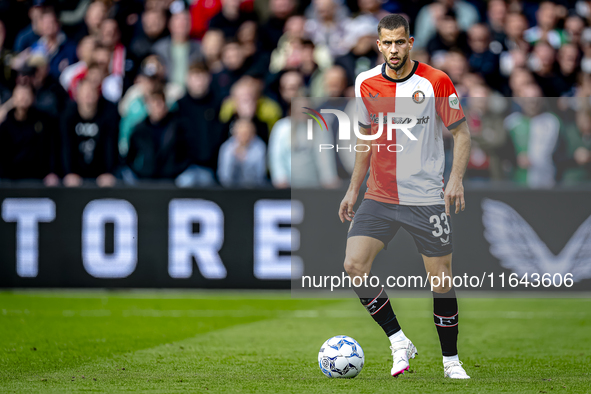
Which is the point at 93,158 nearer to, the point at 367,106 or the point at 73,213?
the point at 73,213

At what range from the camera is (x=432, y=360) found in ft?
20.4

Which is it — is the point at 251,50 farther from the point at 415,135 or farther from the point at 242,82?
the point at 415,135

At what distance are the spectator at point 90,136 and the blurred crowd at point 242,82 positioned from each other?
0.02 m

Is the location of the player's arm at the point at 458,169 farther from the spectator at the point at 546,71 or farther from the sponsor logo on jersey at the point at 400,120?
the spectator at the point at 546,71

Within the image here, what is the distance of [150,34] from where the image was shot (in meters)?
11.7

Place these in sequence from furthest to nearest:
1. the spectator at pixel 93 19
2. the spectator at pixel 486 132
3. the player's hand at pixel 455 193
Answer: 1. the spectator at pixel 93 19
2. the spectator at pixel 486 132
3. the player's hand at pixel 455 193

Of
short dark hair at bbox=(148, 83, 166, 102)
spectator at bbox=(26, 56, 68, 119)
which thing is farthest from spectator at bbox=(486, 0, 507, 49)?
spectator at bbox=(26, 56, 68, 119)

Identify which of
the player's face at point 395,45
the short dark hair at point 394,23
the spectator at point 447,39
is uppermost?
the spectator at point 447,39

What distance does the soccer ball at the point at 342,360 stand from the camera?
5.33m

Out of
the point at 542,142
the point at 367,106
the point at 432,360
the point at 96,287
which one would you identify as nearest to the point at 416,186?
the point at 367,106

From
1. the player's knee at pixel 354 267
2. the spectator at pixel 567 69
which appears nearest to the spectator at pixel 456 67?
the spectator at pixel 567 69

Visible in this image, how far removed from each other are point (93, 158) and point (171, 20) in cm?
261

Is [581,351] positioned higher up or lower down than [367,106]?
lower down

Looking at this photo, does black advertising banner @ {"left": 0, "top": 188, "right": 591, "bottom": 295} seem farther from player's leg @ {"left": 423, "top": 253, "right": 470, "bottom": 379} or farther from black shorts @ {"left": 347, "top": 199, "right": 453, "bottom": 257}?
player's leg @ {"left": 423, "top": 253, "right": 470, "bottom": 379}
